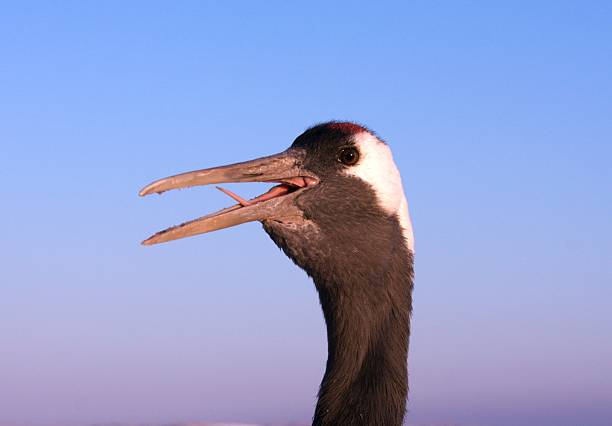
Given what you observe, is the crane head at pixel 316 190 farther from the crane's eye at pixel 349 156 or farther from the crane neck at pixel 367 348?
the crane neck at pixel 367 348

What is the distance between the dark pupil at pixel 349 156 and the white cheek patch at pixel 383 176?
0.14 feet

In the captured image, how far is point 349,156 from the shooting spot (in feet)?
24.5

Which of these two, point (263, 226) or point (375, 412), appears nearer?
point (375, 412)

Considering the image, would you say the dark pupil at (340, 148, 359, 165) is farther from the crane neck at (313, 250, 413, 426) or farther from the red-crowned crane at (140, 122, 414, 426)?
the crane neck at (313, 250, 413, 426)

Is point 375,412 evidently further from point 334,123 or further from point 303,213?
point 334,123

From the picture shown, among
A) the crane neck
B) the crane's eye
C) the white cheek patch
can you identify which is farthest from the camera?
the crane's eye

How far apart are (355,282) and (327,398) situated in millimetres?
891

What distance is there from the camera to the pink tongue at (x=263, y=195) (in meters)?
7.29

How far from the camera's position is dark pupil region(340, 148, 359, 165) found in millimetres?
7449

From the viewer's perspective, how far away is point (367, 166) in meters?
7.39

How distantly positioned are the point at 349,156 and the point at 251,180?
0.81 meters

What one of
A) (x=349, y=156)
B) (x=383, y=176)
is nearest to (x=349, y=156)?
(x=349, y=156)

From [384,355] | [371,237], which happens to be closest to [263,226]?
[371,237]

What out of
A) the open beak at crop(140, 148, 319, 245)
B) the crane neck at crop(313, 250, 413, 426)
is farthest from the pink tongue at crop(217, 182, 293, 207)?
the crane neck at crop(313, 250, 413, 426)
